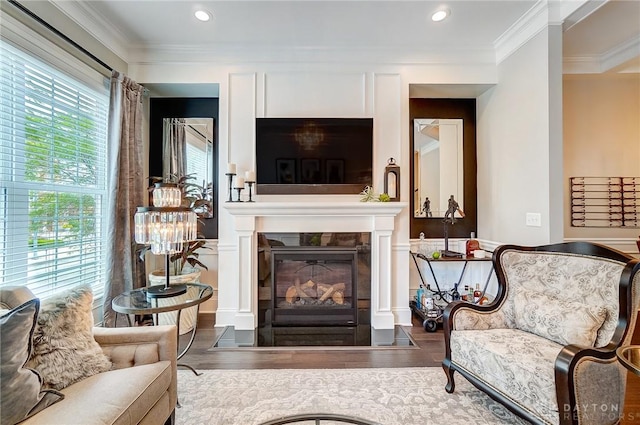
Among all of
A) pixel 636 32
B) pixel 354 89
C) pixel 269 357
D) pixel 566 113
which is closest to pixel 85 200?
pixel 269 357

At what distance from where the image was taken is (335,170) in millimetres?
3248

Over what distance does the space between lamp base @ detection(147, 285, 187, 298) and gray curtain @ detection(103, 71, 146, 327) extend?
1.06 meters

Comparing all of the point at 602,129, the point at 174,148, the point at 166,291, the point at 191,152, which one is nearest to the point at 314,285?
the point at 166,291

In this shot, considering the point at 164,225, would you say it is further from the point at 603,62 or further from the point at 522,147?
the point at 603,62

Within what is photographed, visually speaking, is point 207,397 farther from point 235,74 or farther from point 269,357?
point 235,74

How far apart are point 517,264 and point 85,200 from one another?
375 centimetres

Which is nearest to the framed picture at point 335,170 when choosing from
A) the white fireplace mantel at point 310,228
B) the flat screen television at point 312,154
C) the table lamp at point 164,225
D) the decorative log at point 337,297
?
the flat screen television at point 312,154

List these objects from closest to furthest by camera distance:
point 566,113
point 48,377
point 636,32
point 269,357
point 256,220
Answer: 1. point 48,377
2. point 269,357
3. point 636,32
4. point 256,220
5. point 566,113

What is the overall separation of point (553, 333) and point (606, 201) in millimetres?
2723

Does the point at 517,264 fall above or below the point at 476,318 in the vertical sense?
above

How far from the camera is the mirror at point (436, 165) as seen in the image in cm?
364

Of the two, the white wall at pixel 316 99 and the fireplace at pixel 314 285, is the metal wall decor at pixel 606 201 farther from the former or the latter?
the fireplace at pixel 314 285

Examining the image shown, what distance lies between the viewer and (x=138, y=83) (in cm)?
322

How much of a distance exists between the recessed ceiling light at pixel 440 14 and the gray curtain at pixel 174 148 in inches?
120
